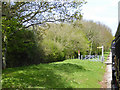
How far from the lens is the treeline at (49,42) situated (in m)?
11.1

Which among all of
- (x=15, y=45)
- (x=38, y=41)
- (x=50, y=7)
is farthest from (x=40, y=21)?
(x=38, y=41)

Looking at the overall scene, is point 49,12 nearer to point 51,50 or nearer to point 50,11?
point 50,11

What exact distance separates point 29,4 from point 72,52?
50.9 feet

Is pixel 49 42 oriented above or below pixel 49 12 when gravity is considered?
below

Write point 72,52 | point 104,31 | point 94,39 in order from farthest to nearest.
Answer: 1. point 72,52
2. point 94,39
3. point 104,31

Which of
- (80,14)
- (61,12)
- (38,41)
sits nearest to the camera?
(80,14)

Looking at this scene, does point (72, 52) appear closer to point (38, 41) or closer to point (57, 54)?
point (57, 54)

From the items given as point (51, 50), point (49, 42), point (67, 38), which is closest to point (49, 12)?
point (49, 42)

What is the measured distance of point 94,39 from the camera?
14.7m

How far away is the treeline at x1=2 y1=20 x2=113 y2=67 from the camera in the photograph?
1115 cm

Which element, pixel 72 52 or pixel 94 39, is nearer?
pixel 94 39

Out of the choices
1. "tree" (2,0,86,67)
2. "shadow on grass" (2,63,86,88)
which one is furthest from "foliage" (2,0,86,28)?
"shadow on grass" (2,63,86,88)

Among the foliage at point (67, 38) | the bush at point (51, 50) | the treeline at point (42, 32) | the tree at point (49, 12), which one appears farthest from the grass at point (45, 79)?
the foliage at point (67, 38)

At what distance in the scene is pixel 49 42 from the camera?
15664mm
